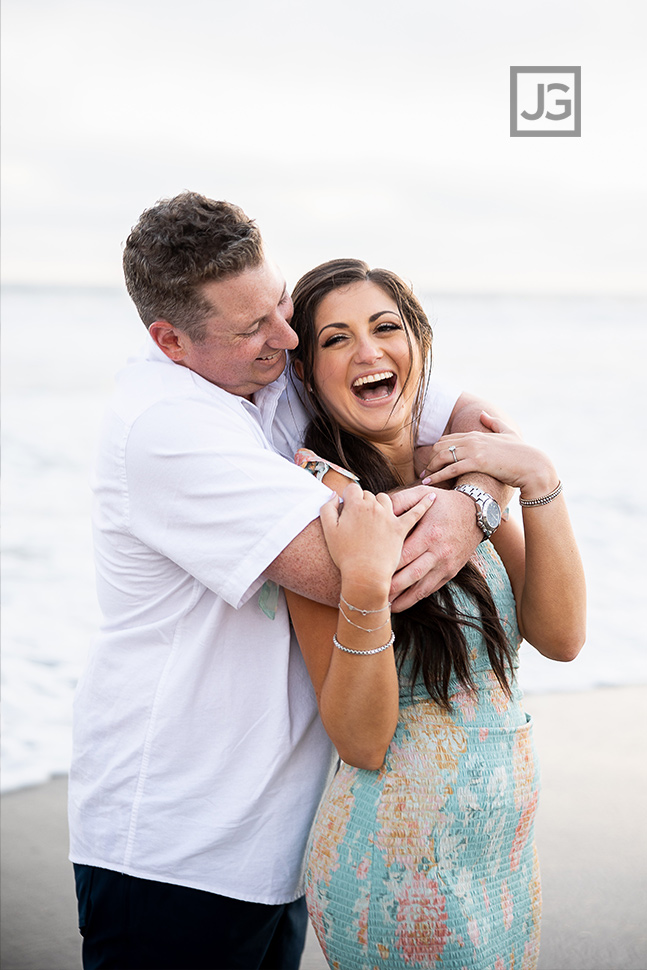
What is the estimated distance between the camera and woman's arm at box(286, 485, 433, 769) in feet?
5.15

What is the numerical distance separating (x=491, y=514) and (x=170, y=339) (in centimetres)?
71

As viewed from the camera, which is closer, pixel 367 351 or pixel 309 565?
pixel 309 565

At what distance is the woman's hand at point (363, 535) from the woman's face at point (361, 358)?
0.43 metres

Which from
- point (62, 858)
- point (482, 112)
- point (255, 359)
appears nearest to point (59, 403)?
point (482, 112)

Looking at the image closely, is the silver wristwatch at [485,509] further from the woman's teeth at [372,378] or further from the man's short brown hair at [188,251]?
the man's short brown hair at [188,251]

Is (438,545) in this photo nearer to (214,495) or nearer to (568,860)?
(214,495)

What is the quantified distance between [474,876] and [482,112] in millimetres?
15939

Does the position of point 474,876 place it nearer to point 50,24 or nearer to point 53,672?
point 53,672

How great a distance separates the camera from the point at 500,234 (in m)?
19.0

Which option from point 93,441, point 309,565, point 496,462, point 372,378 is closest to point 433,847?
point 309,565

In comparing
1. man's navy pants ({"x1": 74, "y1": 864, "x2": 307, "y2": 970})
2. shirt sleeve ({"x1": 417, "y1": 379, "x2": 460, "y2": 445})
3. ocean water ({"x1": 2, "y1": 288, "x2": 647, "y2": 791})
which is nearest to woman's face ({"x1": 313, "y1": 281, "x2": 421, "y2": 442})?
shirt sleeve ({"x1": 417, "y1": 379, "x2": 460, "y2": 445})

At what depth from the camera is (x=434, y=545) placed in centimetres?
171

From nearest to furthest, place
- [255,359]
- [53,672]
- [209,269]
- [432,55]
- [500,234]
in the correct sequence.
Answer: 1. [209,269]
2. [255,359]
3. [53,672]
4. [432,55]
5. [500,234]

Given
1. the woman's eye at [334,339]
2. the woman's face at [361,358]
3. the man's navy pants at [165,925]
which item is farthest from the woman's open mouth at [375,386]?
the man's navy pants at [165,925]
